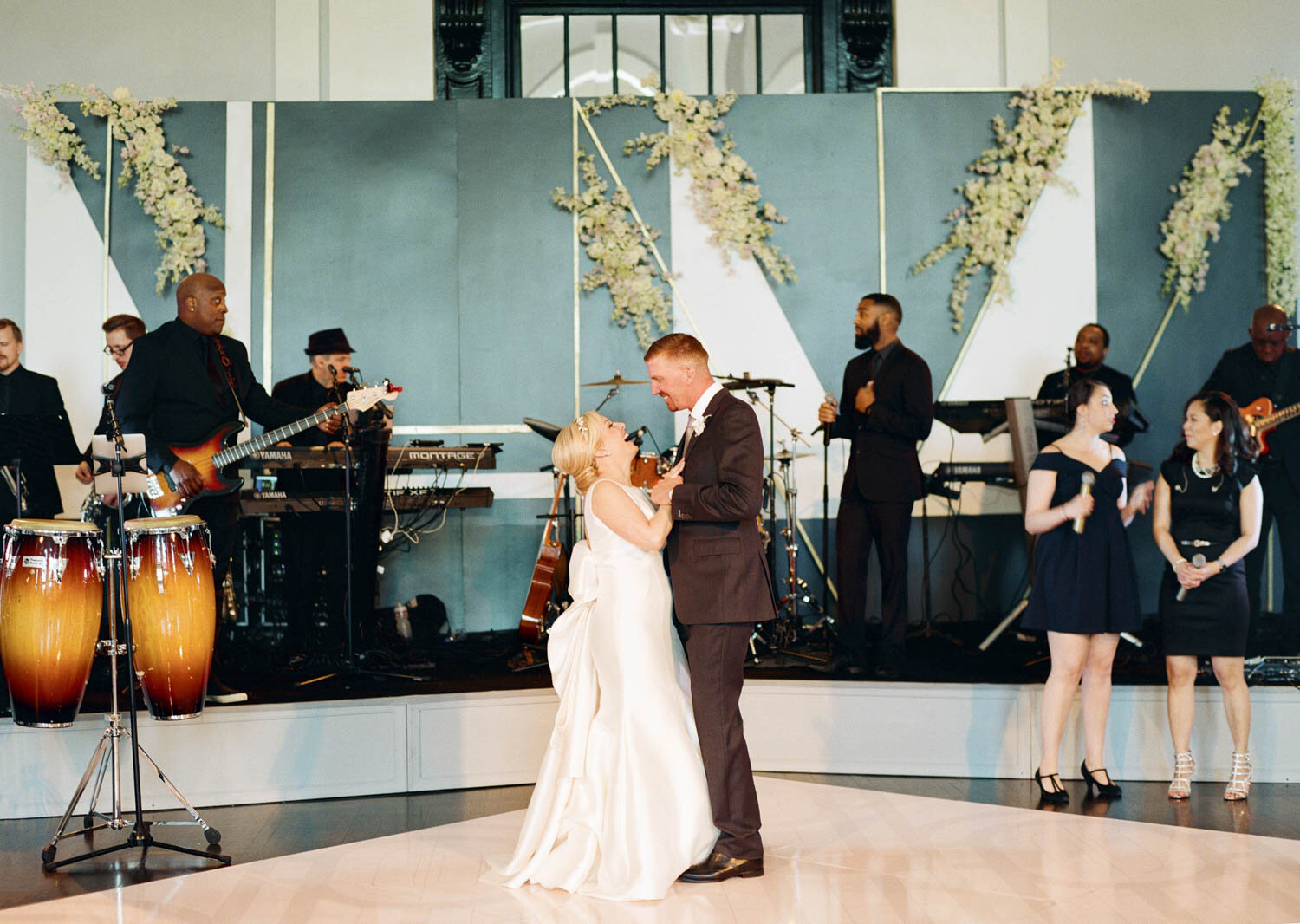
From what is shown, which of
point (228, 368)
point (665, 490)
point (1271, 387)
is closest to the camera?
point (665, 490)

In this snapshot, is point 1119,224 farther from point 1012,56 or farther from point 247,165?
point 247,165

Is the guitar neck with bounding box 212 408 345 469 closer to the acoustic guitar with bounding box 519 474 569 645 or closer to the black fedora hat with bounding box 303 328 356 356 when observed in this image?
the acoustic guitar with bounding box 519 474 569 645

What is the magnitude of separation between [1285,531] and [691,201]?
166 inches

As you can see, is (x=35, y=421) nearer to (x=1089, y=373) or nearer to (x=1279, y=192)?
(x=1089, y=373)

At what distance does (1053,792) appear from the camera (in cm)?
545

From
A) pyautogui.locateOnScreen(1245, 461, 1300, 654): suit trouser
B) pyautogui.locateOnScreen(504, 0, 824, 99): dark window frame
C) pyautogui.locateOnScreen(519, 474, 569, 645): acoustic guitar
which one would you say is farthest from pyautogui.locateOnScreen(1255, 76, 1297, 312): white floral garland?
pyautogui.locateOnScreen(519, 474, 569, 645): acoustic guitar

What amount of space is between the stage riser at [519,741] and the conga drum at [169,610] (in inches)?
28.4

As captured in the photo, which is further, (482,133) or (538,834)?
(482,133)

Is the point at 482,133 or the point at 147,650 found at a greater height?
the point at 482,133

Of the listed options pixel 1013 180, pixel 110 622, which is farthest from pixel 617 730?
pixel 1013 180

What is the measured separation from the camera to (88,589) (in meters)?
4.69

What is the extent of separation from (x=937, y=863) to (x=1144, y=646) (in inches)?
125

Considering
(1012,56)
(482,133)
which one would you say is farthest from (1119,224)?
(482,133)

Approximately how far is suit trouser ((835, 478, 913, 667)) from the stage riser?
0.32 meters
